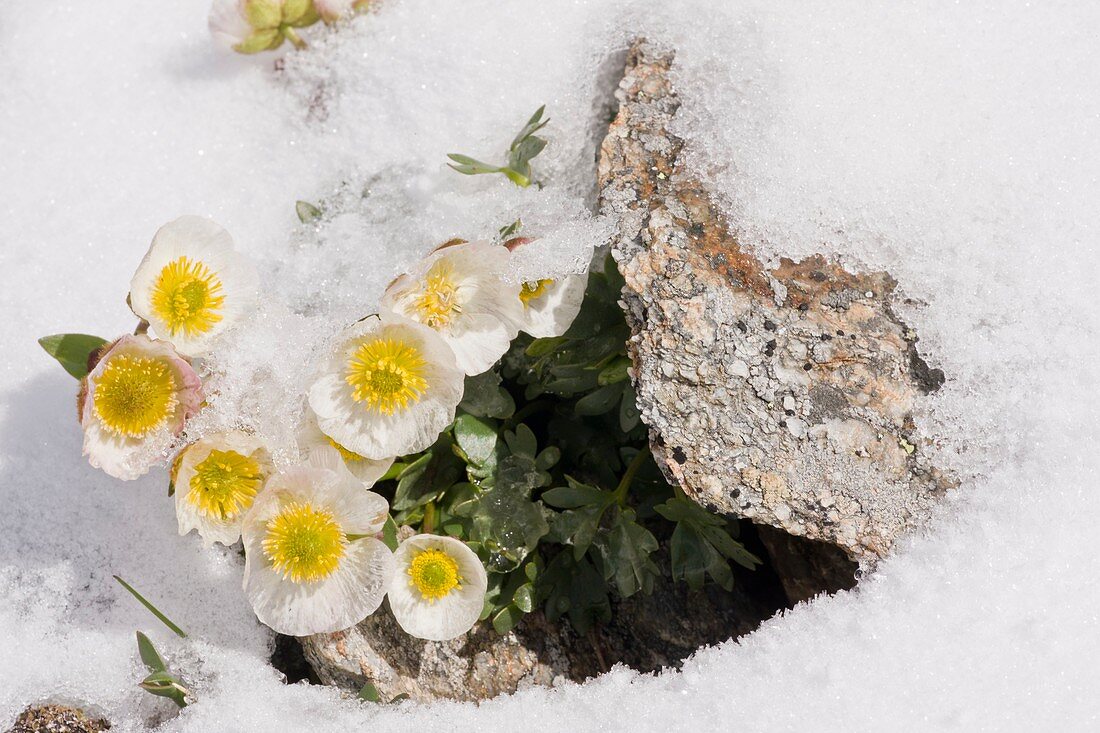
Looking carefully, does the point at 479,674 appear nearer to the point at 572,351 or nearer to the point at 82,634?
the point at 572,351

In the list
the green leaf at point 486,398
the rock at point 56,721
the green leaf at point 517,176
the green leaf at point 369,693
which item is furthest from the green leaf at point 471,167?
the rock at point 56,721

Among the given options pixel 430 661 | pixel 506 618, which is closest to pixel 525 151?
pixel 506 618

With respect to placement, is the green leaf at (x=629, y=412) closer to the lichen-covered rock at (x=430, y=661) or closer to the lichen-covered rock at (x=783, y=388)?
the lichen-covered rock at (x=783, y=388)

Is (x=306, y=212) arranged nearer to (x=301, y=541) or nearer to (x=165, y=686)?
(x=301, y=541)

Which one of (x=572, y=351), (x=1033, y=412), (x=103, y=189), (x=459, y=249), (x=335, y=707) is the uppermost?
(x=1033, y=412)

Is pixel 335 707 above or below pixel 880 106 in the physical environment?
below

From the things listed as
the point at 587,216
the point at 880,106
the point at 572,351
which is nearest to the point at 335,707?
the point at 572,351
